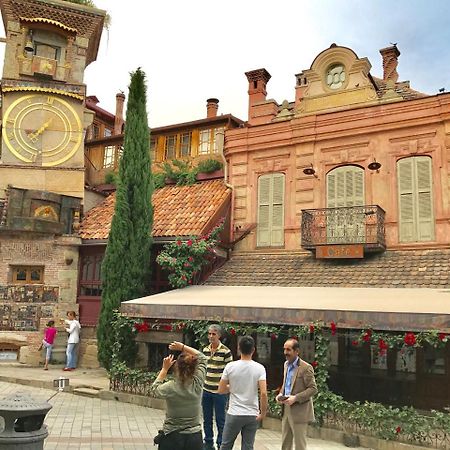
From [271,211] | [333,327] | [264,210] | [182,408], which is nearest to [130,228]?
[264,210]

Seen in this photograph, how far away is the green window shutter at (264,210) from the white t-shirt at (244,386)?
8896 millimetres

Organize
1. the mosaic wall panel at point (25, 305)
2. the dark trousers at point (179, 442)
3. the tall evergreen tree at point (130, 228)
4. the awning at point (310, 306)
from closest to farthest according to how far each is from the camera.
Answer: the dark trousers at point (179, 442)
the awning at point (310, 306)
the tall evergreen tree at point (130, 228)
the mosaic wall panel at point (25, 305)

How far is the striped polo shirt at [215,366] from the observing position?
6.57m

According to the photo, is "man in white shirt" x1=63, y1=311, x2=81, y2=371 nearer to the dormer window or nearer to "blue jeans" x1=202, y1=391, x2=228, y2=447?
"blue jeans" x1=202, y1=391, x2=228, y2=447

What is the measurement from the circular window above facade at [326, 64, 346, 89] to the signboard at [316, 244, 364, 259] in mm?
4623

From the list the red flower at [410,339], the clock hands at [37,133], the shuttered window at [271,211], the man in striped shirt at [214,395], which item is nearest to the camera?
the man in striped shirt at [214,395]

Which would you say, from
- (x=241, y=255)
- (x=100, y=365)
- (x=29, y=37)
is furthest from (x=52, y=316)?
(x=29, y=37)

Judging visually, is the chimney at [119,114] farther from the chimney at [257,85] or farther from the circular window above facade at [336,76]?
the circular window above facade at [336,76]

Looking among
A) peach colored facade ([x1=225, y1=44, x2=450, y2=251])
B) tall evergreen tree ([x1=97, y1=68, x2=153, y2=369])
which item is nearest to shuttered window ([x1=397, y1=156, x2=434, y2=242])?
peach colored facade ([x1=225, y1=44, x2=450, y2=251])

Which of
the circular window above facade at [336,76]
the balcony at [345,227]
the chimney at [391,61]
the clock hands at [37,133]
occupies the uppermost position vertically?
the chimney at [391,61]

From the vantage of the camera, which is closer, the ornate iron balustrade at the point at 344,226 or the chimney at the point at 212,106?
the ornate iron balustrade at the point at 344,226

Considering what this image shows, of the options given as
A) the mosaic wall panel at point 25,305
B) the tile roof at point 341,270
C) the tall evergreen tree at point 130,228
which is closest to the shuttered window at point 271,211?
the tile roof at point 341,270

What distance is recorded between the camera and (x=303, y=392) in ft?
20.2

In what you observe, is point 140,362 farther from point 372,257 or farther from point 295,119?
point 295,119
